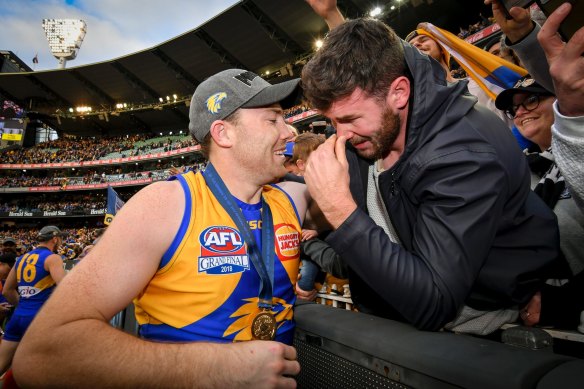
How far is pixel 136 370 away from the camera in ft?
4.17

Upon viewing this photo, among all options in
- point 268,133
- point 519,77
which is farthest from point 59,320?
point 519,77

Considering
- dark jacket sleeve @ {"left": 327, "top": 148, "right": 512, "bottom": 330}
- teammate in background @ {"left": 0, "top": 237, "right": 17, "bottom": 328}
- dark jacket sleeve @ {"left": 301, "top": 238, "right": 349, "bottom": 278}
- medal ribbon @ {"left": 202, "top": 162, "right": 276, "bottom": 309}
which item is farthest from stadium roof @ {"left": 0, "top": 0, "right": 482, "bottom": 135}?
dark jacket sleeve @ {"left": 327, "top": 148, "right": 512, "bottom": 330}

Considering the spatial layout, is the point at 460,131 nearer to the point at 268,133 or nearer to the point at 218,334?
the point at 268,133

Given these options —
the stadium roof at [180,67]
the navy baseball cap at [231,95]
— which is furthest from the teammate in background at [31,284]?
the stadium roof at [180,67]

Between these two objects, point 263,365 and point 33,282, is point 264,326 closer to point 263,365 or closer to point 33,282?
point 263,365

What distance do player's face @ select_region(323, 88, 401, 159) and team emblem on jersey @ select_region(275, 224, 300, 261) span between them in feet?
2.37

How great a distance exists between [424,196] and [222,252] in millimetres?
1035

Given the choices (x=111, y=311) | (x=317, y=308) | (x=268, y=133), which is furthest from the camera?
(x=268, y=133)

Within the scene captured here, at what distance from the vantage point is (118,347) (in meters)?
1.30

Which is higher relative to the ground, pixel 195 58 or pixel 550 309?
pixel 195 58

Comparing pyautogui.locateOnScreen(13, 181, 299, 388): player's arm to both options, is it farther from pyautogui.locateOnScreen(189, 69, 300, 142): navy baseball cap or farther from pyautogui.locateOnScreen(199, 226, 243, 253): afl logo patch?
pyautogui.locateOnScreen(189, 69, 300, 142): navy baseball cap

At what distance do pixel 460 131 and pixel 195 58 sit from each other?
32005 millimetres

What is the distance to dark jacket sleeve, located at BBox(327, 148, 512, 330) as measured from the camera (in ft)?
4.13

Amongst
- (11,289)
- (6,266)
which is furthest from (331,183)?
(6,266)
